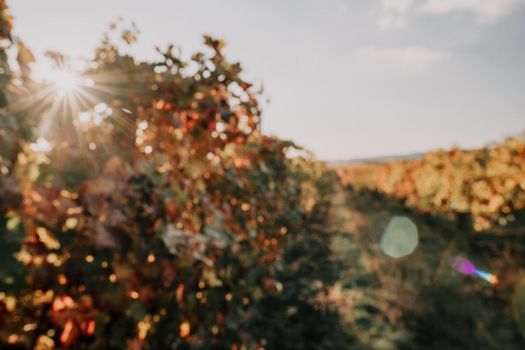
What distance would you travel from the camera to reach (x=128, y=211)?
1835mm

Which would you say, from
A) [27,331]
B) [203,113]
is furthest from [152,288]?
[203,113]

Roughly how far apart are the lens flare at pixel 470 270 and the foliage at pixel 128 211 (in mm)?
5202

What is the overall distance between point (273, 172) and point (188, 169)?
5.77 feet

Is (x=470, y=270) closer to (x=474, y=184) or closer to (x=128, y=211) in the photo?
(x=474, y=184)

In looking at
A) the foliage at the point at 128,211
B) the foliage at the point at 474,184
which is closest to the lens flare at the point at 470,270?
the foliage at the point at 474,184

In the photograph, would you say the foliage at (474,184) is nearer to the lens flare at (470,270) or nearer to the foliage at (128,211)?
the lens flare at (470,270)

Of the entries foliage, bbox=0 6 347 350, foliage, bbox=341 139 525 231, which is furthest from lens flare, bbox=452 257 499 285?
foliage, bbox=0 6 347 350

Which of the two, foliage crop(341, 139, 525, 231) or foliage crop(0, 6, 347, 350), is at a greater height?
foliage crop(341, 139, 525, 231)

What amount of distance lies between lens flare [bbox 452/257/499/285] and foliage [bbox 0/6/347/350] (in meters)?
5.20

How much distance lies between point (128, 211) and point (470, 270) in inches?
275

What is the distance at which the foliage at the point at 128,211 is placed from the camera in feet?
5.58

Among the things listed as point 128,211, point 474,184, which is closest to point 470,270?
point 474,184

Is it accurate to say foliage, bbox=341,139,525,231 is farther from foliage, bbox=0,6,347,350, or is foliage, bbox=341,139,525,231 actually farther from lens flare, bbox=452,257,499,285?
foliage, bbox=0,6,347,350

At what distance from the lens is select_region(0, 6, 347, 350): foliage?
1.70 meters
